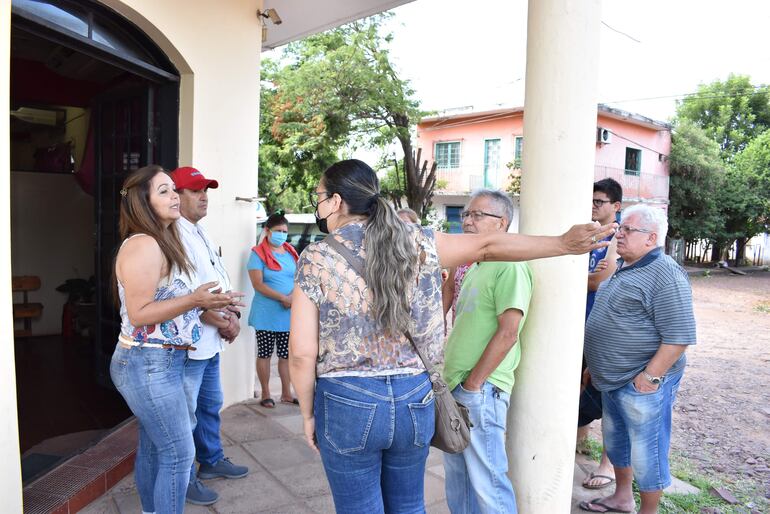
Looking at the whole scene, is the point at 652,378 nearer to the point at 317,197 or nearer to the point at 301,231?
the point at 317,197

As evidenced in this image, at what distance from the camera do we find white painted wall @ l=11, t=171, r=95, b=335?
23.9ft

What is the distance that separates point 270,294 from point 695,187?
2454cm

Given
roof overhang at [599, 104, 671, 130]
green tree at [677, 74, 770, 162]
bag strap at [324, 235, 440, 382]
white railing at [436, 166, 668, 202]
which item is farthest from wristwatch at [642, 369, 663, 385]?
green tree at [677, 74, 770, 162]

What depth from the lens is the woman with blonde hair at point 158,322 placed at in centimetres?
228

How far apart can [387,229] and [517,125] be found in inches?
887

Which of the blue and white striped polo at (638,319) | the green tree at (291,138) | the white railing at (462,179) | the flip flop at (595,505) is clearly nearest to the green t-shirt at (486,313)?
the blue and white striped polo at (638,319)

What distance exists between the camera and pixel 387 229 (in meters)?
1.80

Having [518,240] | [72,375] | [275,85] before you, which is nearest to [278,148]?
[275,85]

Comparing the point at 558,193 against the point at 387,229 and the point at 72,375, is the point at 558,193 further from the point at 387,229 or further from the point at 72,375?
the point at 72,375

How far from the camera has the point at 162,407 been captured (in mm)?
2334

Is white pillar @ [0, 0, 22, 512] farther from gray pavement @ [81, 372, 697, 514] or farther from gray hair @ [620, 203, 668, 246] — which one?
gray hair @ [620, 203, 668, 246]

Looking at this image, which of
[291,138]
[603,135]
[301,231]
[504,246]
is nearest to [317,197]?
[504,246]

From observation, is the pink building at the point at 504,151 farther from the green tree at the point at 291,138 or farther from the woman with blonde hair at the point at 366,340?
the woman with blonde hair at the point at 366,340

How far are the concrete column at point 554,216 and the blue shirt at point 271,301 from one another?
8.48 ft
